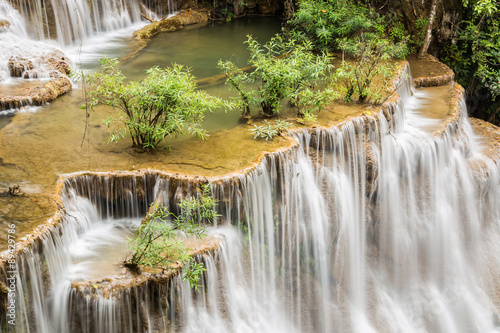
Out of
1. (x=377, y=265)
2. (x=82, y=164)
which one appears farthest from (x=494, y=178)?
(x=82, y=164)

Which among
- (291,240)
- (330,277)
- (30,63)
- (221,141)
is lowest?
(330,277)

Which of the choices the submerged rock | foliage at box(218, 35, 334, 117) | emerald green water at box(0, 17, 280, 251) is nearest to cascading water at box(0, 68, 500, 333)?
emerald green water at box(0, 17, 280, 251)

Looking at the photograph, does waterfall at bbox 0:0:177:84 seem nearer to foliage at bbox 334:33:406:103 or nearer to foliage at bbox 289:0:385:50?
foliage at bbox 289:0:385:50

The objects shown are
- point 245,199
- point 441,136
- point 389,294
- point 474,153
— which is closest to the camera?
point 245,199

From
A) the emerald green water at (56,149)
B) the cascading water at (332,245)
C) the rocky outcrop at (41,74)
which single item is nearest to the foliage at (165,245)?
the cascading water at (332,245)

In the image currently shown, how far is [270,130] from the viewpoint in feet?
24.9

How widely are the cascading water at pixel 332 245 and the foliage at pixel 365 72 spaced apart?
1.69 feet

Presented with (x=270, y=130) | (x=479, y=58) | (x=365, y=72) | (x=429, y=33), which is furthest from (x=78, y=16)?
(x=479, y=58)

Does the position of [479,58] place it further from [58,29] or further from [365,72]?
[58,29]

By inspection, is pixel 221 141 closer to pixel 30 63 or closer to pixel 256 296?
pixel 256 296

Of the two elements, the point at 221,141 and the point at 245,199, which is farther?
the point at 221,141

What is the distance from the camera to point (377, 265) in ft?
27.1

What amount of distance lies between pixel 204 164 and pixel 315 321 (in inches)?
106

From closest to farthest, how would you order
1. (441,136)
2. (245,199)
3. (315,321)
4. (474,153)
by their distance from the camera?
(245,199) < (315,321) < (441,136) < (474,153)
